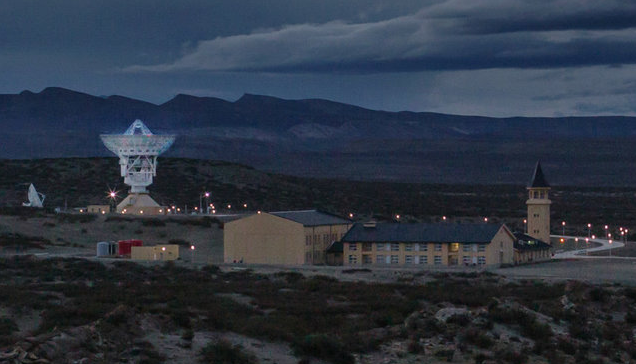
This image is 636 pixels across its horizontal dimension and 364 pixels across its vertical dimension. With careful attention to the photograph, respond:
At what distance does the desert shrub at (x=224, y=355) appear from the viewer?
101ft

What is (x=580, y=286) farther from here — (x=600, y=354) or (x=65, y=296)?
(x=65, y=296)

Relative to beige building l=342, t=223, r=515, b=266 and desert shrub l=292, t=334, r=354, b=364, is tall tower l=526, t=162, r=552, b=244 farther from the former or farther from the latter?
desert shrub l=292, t=334, r=354, b=364

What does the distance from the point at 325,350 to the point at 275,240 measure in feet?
93.7

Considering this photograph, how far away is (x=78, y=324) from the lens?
113ft

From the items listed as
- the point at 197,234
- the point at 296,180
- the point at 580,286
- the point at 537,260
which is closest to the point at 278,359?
the point at 580,286

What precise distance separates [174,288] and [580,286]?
15.4 metres

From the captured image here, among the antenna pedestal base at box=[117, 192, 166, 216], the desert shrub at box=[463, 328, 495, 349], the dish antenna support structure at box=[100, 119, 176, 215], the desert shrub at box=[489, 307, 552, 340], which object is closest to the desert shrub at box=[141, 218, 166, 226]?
the dish antenna support structure at box=[100, 119, 176, 215]

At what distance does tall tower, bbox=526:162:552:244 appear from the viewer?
6944cm

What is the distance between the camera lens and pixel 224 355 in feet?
102

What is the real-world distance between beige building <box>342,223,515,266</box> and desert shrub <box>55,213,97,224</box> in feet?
86.7

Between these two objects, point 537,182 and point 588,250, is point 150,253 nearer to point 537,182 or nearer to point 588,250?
point 537,182

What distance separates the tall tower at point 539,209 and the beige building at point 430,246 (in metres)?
8.62

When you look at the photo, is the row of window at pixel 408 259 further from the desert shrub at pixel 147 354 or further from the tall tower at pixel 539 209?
the desert shrub at pixel 147 354

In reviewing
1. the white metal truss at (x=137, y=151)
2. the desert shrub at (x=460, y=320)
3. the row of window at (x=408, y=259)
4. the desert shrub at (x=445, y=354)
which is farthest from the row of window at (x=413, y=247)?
the white metal truss at (x=137, y=151)
